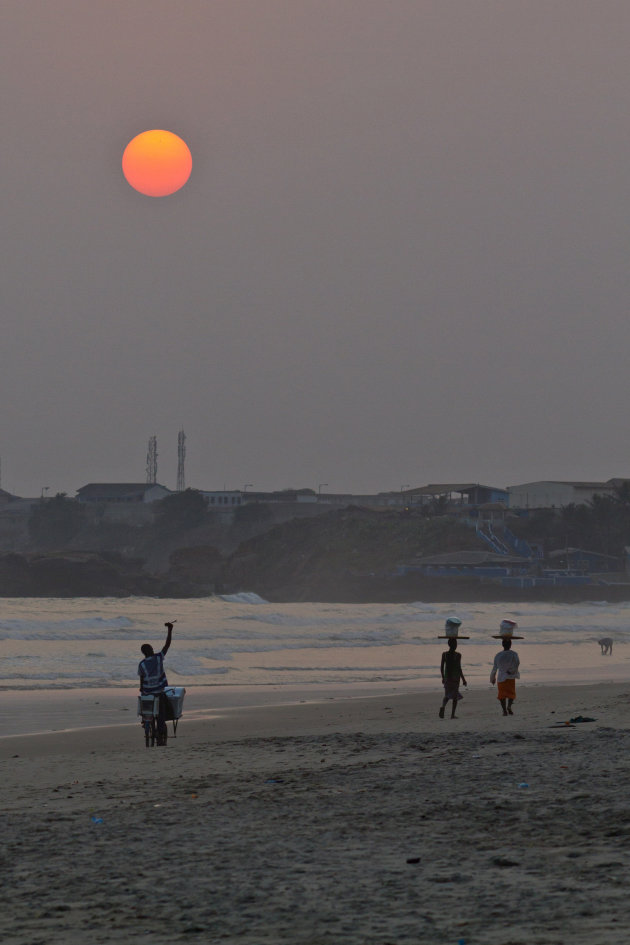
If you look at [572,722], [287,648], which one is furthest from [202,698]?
[287,648]

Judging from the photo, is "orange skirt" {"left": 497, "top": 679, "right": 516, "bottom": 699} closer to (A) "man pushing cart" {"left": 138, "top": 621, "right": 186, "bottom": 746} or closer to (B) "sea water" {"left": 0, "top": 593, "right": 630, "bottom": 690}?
(A) "man pushing cart" {"left": 138, "top": 621, "right": 186, "bottom": 746}

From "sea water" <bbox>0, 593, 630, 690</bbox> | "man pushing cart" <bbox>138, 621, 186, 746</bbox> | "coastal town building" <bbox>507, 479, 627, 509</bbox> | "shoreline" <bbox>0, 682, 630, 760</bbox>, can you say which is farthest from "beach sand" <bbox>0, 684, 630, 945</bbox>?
"coastal town building" <bbox>507, 479, 627, 509</bbox>

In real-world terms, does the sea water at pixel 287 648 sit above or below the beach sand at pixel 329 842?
above

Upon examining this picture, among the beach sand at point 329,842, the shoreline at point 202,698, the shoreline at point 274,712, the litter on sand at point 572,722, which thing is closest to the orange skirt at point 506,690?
the shoreline at point 274,712

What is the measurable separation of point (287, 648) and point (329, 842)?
35.4 m

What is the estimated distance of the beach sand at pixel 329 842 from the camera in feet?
18.2

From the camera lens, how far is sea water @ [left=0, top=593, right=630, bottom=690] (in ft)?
96.2

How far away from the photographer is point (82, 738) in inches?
656

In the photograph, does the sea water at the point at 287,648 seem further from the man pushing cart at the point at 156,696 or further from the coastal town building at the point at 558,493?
the coastal town building at the point at 558,493

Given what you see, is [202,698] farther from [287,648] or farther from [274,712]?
[287,648]

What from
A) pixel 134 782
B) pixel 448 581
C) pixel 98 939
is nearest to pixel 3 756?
pixel 134 782

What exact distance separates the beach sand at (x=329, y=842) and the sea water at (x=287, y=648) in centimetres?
1525

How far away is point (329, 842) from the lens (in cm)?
745

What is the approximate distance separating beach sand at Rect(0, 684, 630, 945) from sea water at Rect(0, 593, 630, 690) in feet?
50.0
